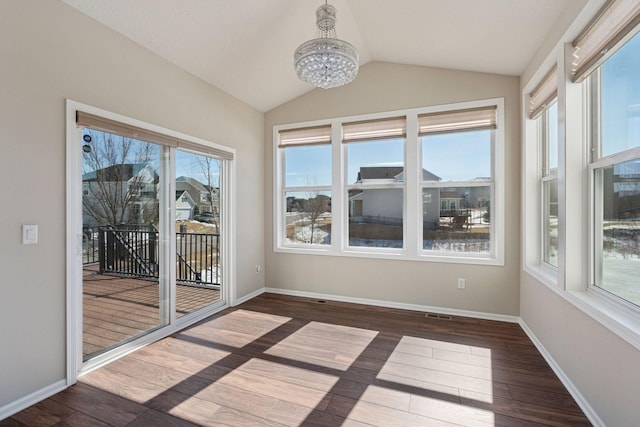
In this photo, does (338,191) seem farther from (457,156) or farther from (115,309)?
(115,309)

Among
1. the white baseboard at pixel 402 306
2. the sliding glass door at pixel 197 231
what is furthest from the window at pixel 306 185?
the sliding glass door at pixel 197 231

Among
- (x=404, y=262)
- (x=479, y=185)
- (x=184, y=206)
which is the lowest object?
(x=404, y=262)

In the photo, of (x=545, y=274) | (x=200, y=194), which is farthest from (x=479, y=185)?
(x=200, y=194)

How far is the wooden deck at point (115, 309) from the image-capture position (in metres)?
2.46

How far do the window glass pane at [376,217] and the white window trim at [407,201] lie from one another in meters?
0.08

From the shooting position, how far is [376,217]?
4062mm

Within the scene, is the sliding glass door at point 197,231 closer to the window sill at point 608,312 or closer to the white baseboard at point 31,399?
the white baseboard at point 31,399

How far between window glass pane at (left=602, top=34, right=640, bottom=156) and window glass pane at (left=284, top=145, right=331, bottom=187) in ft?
9.56

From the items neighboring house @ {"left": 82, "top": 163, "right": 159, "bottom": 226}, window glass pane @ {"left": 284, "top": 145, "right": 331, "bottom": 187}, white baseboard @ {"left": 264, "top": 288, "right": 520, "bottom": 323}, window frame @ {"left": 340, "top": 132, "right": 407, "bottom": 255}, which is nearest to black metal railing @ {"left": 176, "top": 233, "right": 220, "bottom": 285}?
neighboring house @ {"left": 82, "top": 163, "right": 159, "bottom": 226}

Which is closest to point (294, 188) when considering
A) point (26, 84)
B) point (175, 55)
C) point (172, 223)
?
point (172, 223)

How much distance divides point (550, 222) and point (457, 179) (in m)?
1.08

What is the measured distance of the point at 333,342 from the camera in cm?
290

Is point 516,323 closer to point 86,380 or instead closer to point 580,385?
point 580,385

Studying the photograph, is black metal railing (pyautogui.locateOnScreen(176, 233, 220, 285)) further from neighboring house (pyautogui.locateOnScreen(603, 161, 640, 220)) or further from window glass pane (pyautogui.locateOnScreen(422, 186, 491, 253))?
neighboring house (pyautogui.locateOnScreen(603, 161, 640, 220))
